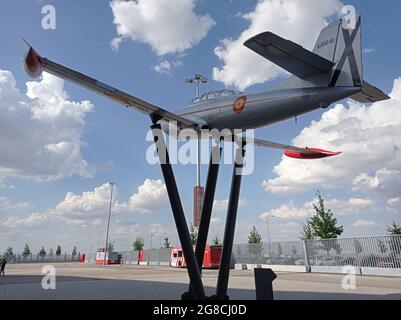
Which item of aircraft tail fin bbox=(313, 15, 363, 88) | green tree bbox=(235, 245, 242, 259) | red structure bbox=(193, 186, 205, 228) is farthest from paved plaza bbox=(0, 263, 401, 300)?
green tree bbox=(235, 245, 242, 259)

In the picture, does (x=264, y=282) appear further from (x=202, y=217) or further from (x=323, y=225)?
(x=323, y=225)

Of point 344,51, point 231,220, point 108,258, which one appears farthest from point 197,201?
point 108,258

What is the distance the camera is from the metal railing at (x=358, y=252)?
23922 mm

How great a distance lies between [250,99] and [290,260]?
92.7ft

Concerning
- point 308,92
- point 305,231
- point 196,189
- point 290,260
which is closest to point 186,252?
point 308,92

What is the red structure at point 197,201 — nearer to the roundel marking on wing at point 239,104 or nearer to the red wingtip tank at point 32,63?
the roundel marking on wing at point 239,104

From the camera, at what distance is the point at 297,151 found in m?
11.0

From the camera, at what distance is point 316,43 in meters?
8.17

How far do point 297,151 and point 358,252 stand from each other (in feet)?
62.6

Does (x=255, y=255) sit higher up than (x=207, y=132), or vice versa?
(x=207, y=132)

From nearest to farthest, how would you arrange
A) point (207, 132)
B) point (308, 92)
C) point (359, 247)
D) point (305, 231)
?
point (308, 92)
point (207, 132)
point (359, 247)
point (305, 231)

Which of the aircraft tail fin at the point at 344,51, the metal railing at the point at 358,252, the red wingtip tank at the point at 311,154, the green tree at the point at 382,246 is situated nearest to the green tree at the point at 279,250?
the metal railing at the point at 358,252

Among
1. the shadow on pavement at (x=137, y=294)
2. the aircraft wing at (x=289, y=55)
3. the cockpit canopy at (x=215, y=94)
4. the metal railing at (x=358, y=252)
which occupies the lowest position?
the shadow on pavement at (x=137, y=294)
